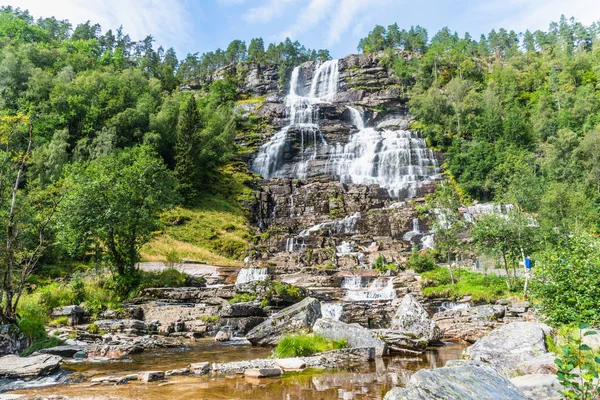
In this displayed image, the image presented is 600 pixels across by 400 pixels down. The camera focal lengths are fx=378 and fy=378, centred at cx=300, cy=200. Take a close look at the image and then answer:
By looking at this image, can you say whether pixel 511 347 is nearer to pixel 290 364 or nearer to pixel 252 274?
pixel 290 364

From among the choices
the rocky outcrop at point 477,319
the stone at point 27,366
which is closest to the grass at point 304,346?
the stone at point 27,366

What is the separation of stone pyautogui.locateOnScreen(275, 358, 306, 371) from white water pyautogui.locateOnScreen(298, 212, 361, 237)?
31780 mm

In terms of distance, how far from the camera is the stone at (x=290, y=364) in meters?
9.13

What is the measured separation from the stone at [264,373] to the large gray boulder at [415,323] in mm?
6547

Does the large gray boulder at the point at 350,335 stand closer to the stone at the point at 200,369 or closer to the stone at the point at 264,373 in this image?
the stone at the point at 264,373

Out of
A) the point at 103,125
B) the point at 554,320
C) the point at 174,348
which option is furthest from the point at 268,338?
the point at 103,125

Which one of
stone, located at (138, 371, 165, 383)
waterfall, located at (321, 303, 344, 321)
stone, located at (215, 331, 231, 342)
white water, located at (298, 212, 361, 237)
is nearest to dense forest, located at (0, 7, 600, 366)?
stone, located at (138, 371, 165, 383)

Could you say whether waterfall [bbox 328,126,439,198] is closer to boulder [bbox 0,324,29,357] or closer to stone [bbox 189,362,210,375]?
stone [bbox 189,362,210,375]

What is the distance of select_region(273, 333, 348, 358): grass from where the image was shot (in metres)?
10.3

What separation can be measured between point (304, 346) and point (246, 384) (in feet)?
9.72

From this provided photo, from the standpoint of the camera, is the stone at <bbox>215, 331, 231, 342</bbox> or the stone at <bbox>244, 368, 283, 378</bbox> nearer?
the stone at <bbox>244, 368, 283, 378</bbox>

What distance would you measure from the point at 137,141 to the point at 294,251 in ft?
98.1

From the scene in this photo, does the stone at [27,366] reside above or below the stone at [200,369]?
above

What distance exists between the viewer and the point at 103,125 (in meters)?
52.7
